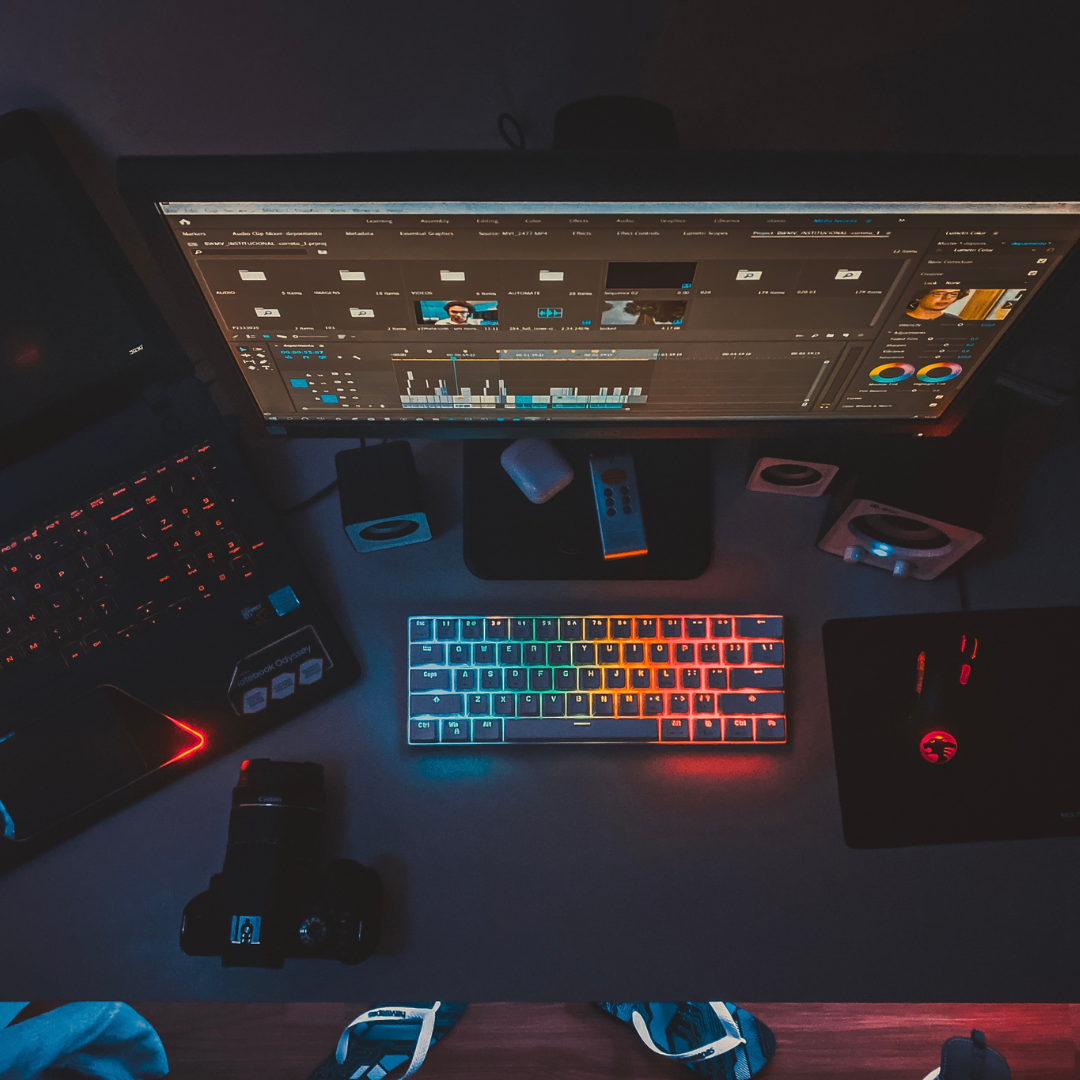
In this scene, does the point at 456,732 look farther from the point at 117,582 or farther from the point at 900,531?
the point at 900,531

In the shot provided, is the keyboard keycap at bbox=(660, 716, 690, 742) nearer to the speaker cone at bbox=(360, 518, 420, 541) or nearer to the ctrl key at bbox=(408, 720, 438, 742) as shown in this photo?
the ctrl key at bbox=(408, 720, 438, 742)

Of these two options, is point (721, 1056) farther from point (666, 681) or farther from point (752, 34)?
point (752, 34)

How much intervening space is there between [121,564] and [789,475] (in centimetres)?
80

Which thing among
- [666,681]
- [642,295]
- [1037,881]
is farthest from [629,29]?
Result: [1037,881]

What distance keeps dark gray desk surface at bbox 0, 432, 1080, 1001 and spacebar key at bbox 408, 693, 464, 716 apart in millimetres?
33

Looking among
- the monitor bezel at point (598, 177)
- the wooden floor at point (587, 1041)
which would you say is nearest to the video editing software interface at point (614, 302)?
the monitor bezel at point (598, 177)

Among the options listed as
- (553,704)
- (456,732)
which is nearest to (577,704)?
(553,704)

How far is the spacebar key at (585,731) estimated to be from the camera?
82 cm

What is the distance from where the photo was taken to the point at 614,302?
0.64 metres

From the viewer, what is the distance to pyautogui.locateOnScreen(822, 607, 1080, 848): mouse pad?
0.81 meters

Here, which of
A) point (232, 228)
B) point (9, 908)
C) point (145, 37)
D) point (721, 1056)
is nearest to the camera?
point (232, 228)

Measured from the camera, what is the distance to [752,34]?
67 cm

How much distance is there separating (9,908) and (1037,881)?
1.10 meters

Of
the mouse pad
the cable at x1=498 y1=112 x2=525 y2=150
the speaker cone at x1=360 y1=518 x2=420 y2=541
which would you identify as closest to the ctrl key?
the speaker cone at x1=360 y1=518 x2=420 y2=541
